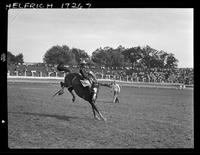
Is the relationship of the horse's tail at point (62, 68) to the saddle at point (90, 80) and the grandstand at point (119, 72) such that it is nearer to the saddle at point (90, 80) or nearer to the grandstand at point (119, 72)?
the grandstand at point (119, 72)

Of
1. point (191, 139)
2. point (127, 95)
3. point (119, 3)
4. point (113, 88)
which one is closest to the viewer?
point (119, 3)

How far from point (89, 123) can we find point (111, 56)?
64.3 inches

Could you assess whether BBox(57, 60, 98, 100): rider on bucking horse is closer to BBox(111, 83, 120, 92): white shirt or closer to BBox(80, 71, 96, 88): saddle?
BBox(80, 71, 96, 88): saddle

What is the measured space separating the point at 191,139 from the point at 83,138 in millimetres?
2200

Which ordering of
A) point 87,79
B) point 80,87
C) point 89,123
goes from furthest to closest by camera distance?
point 80,87
point 87,79
point 89,123

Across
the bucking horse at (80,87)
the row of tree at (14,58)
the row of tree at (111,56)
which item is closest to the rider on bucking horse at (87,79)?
→ the bucking horse at (80,87)

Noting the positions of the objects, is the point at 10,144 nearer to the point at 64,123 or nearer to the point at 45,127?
the point at 45,127

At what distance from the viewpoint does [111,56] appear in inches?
303

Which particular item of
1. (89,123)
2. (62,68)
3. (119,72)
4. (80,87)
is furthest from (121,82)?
(62,68)

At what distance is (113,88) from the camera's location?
845 cm

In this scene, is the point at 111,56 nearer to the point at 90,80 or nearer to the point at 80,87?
the point at 90,80
